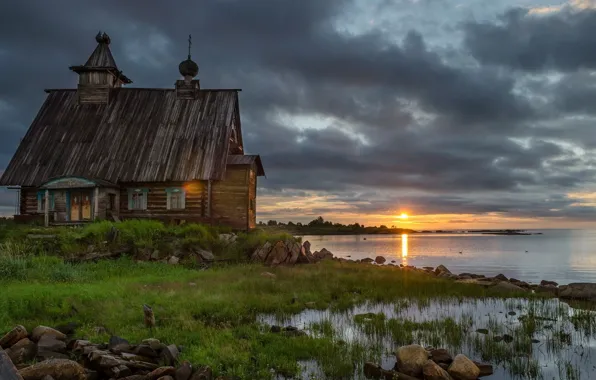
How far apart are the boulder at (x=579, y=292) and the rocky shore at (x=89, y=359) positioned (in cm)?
1701

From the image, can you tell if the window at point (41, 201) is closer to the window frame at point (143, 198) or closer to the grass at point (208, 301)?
the window frame at point (143, 198)

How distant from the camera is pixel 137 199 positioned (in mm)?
31406

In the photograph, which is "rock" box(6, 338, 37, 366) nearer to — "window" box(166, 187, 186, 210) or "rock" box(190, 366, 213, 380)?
"rock" box(190, 366, 213, 380)

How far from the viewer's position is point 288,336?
422 inches

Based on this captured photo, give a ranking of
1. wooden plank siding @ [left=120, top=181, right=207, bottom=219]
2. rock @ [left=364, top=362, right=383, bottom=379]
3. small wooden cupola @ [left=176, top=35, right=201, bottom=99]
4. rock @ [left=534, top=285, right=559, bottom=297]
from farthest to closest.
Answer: small wooden cupola @ [left=176, top=35, right=201, bottom=99] < wooden plank siding @ [left=120, top=181, right=207, bottom=219] < rock @ [left=534, top=285, right=559, bottom=297] < rock @ [left=364, top=362, right=383, bottom=379]

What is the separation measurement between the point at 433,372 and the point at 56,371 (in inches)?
266

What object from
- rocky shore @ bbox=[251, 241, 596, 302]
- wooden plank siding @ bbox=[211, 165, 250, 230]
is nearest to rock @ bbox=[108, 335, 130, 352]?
rocky shore @ bbox=[251, 241, 596, 302]

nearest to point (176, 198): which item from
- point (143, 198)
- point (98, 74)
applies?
point (143, 198)

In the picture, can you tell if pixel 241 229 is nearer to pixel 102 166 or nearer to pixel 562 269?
pixel 102 166

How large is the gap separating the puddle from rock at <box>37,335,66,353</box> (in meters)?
4.95

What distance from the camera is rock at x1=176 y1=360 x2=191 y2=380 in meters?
7.74

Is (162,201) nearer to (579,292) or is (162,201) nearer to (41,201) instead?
(41,201)

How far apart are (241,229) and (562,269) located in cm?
2693

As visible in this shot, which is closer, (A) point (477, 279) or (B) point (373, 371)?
(B) point (373, 371)
